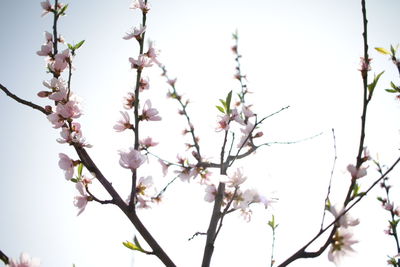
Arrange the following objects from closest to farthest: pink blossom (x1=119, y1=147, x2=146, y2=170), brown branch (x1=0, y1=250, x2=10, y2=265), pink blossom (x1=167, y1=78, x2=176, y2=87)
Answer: brown branch (x1=0, y1=250, x2=10, y2=265) < pink blossom (x1=119, y1=147, x2=146, y2=170) < pink blossom (x1=167, y1=78, x2=176, y2=87)

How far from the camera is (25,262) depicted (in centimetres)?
114

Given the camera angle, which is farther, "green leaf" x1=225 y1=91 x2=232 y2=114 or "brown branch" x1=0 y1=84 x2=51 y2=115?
"green leaf" x1=225 y1=91 x2=232 y2=114

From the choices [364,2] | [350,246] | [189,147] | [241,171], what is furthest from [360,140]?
[189,147]

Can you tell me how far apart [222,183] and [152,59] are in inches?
45.6

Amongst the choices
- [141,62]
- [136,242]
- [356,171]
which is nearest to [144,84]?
[141,62]

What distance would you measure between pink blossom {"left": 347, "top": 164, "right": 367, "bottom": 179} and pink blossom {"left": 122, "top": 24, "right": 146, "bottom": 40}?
5.58ft

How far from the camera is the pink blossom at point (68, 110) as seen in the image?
66.4 inches

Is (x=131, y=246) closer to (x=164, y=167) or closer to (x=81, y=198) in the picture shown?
(x=81, y=198)

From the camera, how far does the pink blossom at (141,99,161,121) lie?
198 cm

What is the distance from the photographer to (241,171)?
1774mm

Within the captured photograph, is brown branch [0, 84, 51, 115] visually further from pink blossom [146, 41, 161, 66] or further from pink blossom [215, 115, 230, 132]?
pink blossom [215, 115, 230, 132]

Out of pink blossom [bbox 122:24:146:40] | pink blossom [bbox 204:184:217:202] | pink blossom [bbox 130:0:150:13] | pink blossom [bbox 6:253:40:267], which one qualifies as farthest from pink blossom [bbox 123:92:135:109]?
pink blossom [bbox 6:253:40:267]

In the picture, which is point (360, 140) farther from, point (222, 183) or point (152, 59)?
point (152, 59)

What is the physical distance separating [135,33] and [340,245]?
1.94 metres
